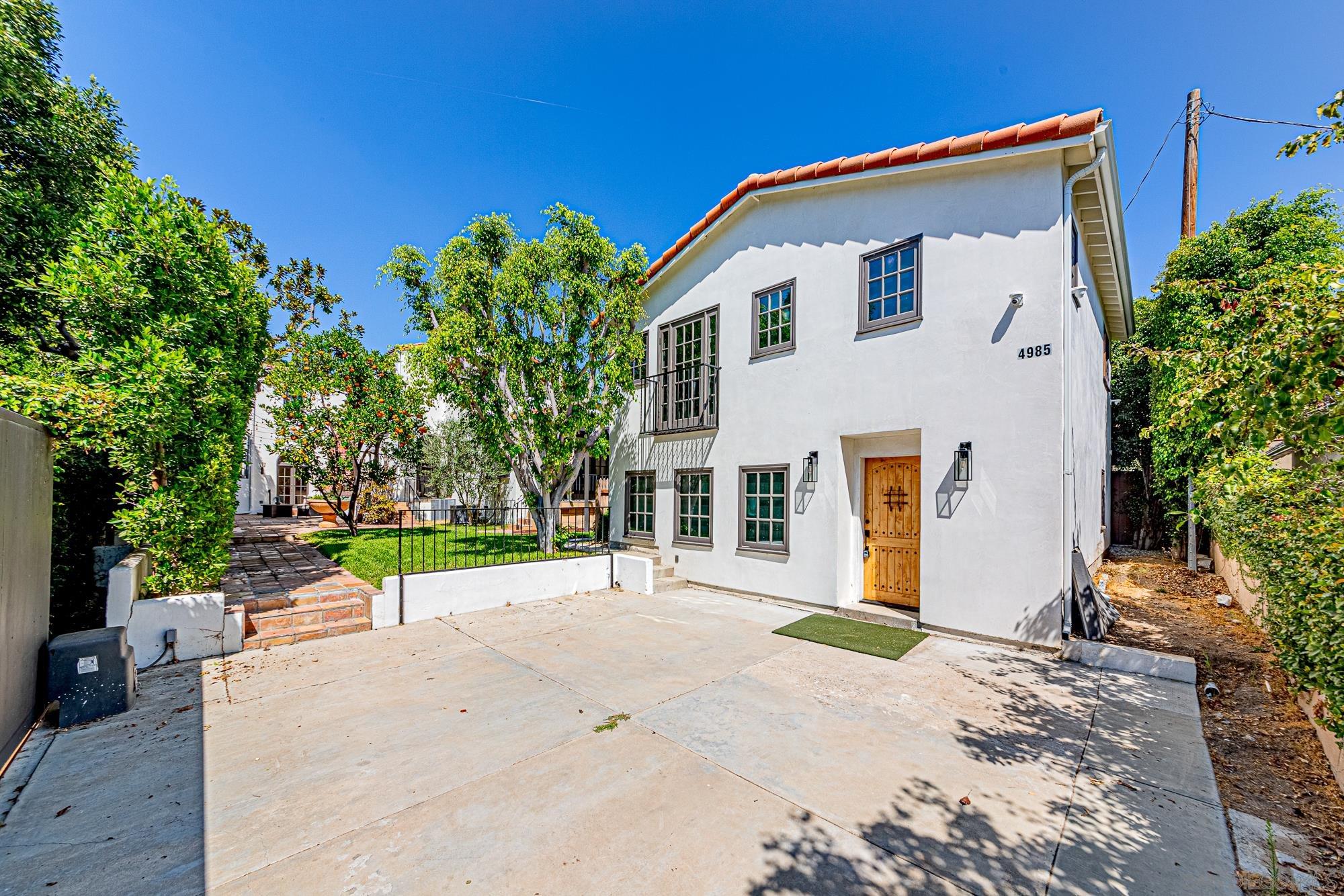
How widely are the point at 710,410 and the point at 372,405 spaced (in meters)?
9.61

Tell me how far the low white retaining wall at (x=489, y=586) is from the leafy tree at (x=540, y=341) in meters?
1.11

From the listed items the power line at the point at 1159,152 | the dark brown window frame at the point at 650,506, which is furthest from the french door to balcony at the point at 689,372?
the power line at the point at 1159,152

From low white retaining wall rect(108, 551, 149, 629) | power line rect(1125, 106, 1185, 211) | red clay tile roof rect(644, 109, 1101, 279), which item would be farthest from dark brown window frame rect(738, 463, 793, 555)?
power line rect(1125, 106, 1185, 211)

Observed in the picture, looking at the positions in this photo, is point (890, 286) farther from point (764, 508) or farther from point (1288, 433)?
point (1288, 433)

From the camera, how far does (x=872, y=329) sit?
7254 mm

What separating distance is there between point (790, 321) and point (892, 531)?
3616 millimetres

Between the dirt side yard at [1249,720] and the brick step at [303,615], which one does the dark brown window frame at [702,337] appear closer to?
the brick step at [303,615]

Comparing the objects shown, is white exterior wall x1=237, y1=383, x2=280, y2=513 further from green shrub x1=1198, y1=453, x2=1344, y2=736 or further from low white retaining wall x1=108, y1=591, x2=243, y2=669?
green shrub x1=1198, y1=453, x2=1344, y2=736

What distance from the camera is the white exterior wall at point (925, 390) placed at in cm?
594

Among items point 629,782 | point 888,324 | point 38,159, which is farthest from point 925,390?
point 38,159

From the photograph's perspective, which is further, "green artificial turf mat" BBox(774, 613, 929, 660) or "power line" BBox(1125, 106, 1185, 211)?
"power line" BBox(1125, 106, 1185, 211)

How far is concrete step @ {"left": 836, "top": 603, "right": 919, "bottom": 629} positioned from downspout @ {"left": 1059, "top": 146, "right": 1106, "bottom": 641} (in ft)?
5.52

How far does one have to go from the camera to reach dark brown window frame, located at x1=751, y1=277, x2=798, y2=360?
8203 millimetres

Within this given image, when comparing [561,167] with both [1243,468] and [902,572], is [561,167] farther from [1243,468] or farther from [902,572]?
[1243,468]
